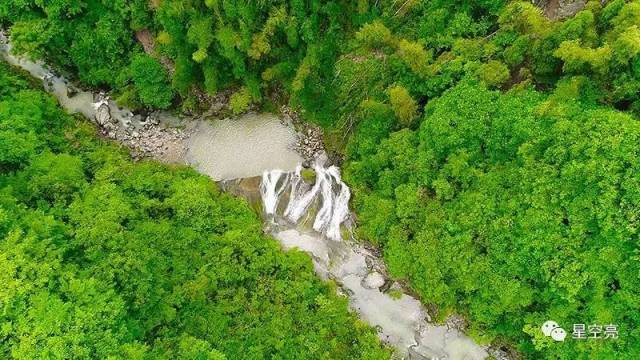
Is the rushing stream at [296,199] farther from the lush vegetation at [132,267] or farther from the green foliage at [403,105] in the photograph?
the green foliage at [403,105]

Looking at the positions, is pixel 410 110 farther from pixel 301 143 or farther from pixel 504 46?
pixel 301 143

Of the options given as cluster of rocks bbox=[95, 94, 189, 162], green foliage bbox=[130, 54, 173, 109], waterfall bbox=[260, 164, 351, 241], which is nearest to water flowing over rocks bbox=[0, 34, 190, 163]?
cluster of rocks bbox=[95, 94, 189, 162]

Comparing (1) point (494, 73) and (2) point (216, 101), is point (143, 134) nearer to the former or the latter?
(2) point (216, 101)

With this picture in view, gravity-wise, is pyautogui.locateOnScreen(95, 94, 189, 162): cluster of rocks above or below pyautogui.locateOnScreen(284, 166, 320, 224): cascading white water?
below

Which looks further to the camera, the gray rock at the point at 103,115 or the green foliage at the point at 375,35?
the gray rock at the point at 103,115

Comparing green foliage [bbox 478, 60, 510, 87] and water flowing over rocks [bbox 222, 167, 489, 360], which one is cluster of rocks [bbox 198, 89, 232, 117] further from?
green foliage [bbox 478, 60, 510, 87]

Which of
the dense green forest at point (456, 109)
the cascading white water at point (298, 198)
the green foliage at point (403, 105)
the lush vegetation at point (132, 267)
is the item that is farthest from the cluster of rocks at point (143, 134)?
the green foliage at point (403, 105)
